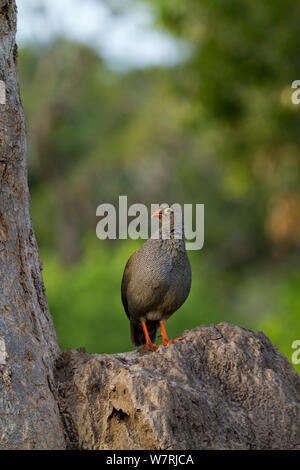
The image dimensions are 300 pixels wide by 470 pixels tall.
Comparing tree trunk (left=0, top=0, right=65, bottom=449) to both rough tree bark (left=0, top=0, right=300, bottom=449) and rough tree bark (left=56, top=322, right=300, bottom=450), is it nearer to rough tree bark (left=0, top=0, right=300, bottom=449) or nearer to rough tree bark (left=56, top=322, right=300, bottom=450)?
rough tree bark (left=0, top=0, right=300, bottom=449)

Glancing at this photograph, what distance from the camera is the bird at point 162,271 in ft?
19.5

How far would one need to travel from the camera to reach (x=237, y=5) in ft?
54.4

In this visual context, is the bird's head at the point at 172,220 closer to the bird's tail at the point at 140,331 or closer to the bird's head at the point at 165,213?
the bird's head at the point at 165,213

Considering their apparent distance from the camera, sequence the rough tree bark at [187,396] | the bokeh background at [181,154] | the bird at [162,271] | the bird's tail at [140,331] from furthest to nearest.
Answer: the bokeh background at [181,154] < the bird's tail at [140,331] < the bird at [162,271] < the rough tree bark at [187,396]

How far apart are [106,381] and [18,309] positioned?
0.75m

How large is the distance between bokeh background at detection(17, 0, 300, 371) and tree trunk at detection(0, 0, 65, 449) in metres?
8.79

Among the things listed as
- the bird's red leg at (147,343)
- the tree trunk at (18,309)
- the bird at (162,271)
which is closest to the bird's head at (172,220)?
the bird at (162,271)

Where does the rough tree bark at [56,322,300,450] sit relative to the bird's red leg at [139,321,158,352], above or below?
below

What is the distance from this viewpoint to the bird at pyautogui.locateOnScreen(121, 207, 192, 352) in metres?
5.94

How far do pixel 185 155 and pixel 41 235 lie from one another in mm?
9038

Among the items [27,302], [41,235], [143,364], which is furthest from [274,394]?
[41,235]

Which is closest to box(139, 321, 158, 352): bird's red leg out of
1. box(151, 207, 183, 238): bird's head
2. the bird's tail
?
the bird's tail

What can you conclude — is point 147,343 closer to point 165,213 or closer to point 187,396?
point 165,213

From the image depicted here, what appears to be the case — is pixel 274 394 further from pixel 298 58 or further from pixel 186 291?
pixel 298 58
